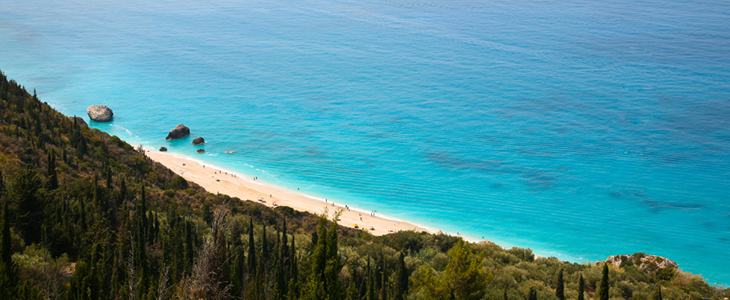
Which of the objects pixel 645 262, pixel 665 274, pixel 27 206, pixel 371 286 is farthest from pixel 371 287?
pixel 645 262

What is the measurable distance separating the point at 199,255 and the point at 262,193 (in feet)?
124

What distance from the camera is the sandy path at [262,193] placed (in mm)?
44312

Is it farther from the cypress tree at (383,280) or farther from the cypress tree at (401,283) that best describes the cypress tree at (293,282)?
the cypress tree at (401,283)

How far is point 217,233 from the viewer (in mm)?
12766

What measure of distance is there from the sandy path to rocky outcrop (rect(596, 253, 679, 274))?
49.6 ft

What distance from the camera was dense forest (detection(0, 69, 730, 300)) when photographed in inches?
622

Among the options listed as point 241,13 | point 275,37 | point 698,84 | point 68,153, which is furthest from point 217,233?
point 241,13

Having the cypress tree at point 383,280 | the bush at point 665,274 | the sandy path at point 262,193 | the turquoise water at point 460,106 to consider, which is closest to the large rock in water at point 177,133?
the turquoise water at point 460,106

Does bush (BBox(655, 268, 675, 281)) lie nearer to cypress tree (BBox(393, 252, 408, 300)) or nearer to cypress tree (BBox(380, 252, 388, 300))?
cypress tree (BBox(393, 252, 408, 300))

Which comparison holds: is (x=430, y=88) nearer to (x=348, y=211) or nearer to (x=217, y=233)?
(x=348, y=211)

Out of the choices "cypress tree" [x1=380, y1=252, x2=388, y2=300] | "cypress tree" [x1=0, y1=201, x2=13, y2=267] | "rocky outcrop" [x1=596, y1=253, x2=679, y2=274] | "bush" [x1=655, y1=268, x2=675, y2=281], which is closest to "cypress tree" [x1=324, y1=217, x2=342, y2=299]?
"cypress tree" [x1=380, y1=252, x2=388, y2=300]

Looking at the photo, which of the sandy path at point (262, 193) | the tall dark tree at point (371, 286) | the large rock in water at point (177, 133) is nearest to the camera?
the tall dark tree at point (371, 286)

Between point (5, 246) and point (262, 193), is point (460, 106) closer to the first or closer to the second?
point (262, 193)

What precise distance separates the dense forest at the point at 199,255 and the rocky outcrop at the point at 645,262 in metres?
1.11
